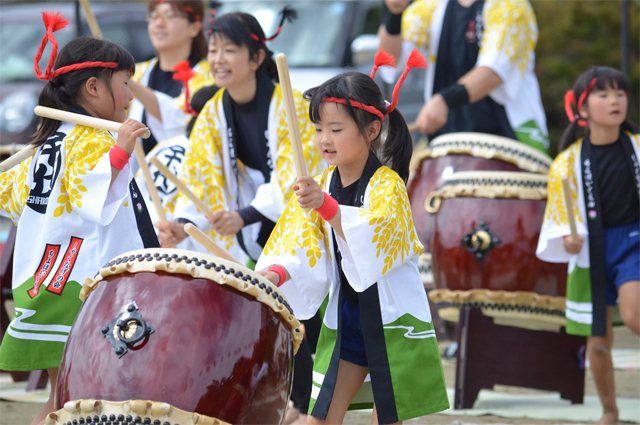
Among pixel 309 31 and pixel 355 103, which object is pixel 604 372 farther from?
pixel 309 31

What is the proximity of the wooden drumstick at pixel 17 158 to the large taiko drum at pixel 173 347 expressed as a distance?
0.62m

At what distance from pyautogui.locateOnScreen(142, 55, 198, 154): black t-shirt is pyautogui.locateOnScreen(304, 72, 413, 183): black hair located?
180 centimetres

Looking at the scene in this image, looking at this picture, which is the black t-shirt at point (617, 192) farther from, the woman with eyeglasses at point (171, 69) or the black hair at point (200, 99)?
the woman with eyeglasses at point (171, 69)

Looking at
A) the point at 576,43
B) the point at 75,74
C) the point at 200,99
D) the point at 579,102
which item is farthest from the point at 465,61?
the point at 576,43

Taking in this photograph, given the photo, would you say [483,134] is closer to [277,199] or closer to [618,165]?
[618,165]

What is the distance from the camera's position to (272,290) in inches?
78.0

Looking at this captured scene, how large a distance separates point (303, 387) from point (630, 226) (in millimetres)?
1445

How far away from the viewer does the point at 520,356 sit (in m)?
3.71

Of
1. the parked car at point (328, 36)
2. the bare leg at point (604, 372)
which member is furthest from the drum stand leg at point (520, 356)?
the parked car at point (328, 36)

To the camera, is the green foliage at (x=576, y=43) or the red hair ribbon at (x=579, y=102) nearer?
the red hair ribbon at (x=579, y=102)

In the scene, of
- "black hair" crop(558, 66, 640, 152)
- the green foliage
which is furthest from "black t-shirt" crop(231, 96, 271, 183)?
the green foliage

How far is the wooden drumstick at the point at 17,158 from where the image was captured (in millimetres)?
2406

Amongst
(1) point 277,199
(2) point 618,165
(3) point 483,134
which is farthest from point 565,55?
(1) point 277,199

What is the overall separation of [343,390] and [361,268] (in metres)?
0.39
